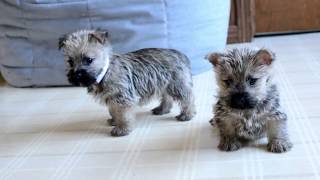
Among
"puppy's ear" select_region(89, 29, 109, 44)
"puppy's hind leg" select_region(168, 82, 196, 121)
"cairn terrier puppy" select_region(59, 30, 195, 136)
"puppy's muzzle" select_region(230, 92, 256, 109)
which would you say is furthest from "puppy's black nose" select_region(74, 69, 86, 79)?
"puppy's muzzle" select_region(230, 92, 256, 109)

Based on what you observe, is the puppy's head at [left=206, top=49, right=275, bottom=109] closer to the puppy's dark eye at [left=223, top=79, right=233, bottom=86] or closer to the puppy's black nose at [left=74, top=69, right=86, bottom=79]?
the puppy's dark eye at [left=223, top=79, right=233, bottom=86]

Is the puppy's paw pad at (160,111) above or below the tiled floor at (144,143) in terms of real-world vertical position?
above

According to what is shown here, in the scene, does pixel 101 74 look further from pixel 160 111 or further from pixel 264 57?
pixel 264 57

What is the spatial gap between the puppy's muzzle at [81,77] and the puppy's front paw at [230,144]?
0.60 metres

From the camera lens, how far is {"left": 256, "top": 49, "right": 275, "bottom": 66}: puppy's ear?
167cm

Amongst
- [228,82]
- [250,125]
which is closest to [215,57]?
[228,82]

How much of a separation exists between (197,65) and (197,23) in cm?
25

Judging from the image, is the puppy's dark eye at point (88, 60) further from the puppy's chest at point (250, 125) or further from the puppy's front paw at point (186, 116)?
the puppy's chest at point (250, 125)

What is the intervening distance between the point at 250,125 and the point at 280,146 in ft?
0.42

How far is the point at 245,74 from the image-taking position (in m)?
1.68

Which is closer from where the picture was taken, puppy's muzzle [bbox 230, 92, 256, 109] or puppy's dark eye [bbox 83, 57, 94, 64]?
puppy's muzzle [bbox 230, 92, 256, 109]

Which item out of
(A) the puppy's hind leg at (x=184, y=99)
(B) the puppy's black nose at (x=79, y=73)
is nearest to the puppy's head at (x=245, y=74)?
(A) the puppy's hind leg at (x=184, y=99)

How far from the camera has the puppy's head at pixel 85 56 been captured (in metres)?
2.05

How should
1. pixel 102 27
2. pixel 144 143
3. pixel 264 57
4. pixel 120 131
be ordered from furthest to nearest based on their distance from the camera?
pixel 102 27 < pixel 120 131 < pixel 144 143 < pixel 264 57
